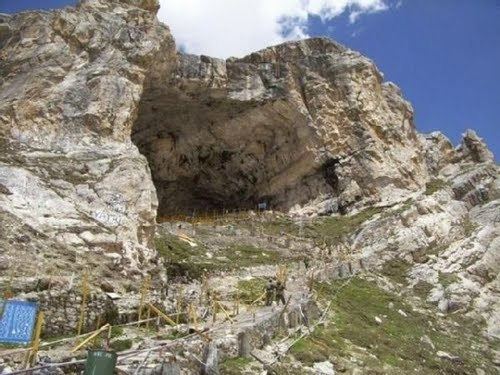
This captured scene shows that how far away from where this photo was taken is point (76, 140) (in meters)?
28.7

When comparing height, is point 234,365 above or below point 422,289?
below

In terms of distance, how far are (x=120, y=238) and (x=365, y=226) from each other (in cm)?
1934

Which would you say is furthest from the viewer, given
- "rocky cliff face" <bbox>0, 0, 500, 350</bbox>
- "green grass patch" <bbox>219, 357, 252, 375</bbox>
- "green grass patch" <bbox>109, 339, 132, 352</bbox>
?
"rocky cliff face" <bbox>0, 0, 500, 350</bbox>

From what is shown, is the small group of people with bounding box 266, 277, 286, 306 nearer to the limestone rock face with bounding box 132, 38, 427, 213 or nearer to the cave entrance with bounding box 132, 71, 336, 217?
the limestone rock face with bounding box 132, 38, 427, 213

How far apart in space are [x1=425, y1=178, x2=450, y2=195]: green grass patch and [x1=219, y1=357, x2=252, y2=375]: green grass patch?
2974cm

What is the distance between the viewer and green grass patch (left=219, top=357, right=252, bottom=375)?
1325 cm

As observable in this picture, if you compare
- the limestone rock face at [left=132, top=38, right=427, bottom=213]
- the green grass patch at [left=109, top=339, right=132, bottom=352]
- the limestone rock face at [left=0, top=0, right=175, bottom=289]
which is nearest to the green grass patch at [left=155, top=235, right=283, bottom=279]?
the limestone rock face at [left=0, top=0, right=175, bottom=289]

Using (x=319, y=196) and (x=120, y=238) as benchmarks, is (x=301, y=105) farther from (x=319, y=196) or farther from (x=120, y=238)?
(x=120, y=238)

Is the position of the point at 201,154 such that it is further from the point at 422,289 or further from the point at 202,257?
the point at 422,289

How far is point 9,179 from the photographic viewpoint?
75.9 feet

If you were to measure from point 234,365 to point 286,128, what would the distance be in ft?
108

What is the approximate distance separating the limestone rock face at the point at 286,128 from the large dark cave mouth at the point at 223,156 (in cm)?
9

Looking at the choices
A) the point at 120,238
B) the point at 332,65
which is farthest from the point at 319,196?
the point at 120,238

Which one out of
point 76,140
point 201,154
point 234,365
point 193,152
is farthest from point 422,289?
point 193,152
